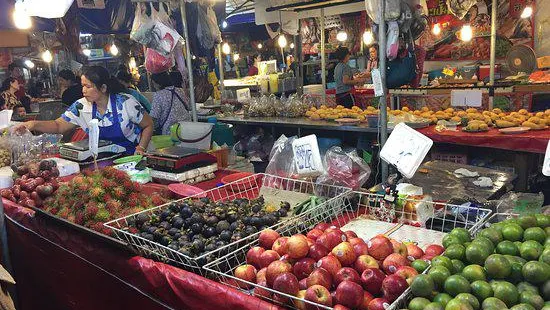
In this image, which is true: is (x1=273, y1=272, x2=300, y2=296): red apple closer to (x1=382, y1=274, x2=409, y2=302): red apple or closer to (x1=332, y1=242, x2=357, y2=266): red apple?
(x1=332, y1=242, x2=357, y2=266): red apple

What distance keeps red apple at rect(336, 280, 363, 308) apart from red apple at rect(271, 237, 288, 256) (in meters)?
0.41

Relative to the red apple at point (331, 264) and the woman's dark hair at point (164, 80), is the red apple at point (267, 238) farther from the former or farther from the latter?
the woman's dark hair at point (164, 80)

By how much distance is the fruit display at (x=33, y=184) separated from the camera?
3189 mm

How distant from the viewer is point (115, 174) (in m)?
3.02

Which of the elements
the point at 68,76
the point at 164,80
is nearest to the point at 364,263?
the point at 164,80

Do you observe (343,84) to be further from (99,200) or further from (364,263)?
(364,263)

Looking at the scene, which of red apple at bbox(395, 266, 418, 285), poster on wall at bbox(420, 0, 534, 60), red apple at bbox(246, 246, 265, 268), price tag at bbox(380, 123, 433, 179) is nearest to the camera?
red apple at bbox(395, 266, 418, 285)

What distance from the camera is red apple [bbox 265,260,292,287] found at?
1.74 metres

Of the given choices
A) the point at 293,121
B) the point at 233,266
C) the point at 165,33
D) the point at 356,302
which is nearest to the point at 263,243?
the point at 233,266

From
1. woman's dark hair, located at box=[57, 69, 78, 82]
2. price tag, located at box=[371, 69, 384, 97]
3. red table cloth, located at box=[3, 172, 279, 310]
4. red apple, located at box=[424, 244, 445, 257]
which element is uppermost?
woman's dark hair, located at box=[57, 69, 78, 82]

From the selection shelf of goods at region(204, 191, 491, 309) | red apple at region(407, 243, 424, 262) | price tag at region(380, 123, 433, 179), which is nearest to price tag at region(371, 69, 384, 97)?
price tag at region(380, 123, 433, 179)

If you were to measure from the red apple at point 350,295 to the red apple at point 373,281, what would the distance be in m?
0.07

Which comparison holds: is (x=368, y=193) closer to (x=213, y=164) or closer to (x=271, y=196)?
(x=271, y=196)

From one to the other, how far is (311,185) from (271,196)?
0.87 feet
